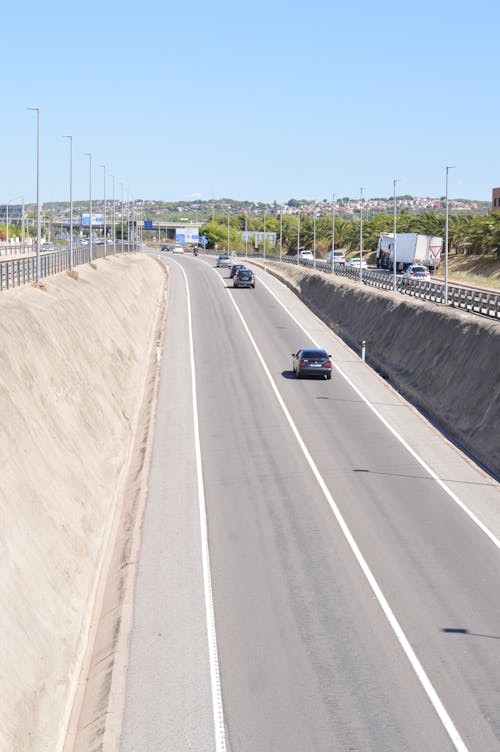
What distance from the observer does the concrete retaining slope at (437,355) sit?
39.3 meters

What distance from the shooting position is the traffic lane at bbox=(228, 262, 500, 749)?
1936cm

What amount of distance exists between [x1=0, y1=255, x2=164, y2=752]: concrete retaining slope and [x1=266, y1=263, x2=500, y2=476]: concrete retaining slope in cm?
1284

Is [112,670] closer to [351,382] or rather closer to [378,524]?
[378,524]

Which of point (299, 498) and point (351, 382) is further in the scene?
point (351, 382)

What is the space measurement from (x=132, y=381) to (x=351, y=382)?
11.1m

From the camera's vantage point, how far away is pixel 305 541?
27266 mm

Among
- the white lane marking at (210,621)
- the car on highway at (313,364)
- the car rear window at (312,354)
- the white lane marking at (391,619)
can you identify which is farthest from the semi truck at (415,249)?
the white lane marking at (210,621)

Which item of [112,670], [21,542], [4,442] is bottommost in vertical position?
[112,670]

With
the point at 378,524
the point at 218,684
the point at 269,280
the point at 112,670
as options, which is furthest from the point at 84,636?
the point at 269,280

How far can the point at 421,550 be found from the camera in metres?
26.6

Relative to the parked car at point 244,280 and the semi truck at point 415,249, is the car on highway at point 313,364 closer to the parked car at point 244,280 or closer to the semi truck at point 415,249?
the parked car at point 244,280

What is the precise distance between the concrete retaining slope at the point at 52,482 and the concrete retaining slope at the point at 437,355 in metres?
12.8

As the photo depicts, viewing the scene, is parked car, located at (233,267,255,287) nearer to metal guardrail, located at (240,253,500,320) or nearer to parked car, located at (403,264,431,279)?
metal guardrail, located at (240,253,500,320)

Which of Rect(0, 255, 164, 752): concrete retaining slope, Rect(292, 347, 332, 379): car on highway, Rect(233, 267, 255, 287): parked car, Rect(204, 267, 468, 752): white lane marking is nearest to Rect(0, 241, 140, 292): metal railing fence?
Rect(0, 255, 164, 752): concrete retaining slope
